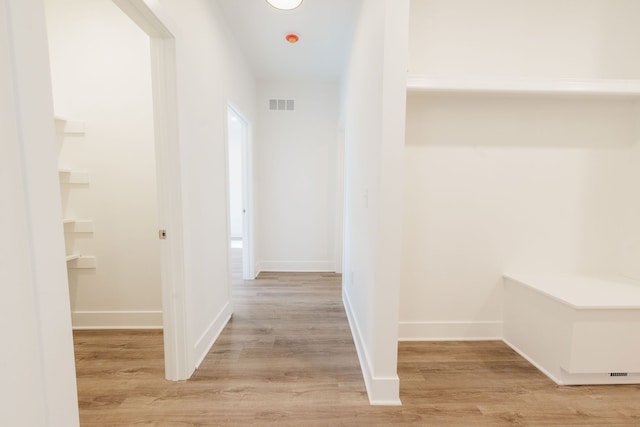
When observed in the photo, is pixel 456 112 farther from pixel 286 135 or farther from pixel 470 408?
pixel 286 135

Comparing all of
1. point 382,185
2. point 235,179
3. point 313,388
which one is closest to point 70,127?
point 382,185

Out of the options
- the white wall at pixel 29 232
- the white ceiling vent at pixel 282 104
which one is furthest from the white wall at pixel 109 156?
the white ceiling vent at pixel 282 104

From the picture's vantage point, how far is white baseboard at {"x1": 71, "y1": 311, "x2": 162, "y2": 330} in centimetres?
230

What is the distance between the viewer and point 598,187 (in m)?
2.07

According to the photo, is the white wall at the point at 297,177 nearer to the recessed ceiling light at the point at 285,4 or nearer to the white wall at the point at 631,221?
the recessed ceiling light at the point at 285,4

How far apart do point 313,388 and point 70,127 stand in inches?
106

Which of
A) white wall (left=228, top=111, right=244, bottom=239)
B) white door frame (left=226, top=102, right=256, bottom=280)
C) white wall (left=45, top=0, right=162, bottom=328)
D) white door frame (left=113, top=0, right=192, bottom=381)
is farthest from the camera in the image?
white wall (left=228, top=111, right=244, bottom=239)

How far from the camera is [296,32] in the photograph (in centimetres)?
253

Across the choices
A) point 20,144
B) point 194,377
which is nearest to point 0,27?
point 20,144

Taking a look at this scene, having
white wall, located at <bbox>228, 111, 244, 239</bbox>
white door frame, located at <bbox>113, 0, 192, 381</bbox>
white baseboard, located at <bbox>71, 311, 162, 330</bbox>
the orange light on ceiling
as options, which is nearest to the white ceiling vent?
the orange light on ceiling

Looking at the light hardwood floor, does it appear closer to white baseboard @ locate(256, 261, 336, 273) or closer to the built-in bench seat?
the built-in bench seat

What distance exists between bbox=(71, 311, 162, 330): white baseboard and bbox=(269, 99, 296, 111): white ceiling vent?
283 centimetres

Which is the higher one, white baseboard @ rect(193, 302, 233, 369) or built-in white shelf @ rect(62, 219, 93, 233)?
built-in white shelf @ rect(62, 219, 93, 233)

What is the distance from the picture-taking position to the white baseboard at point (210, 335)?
1834 millimetres
